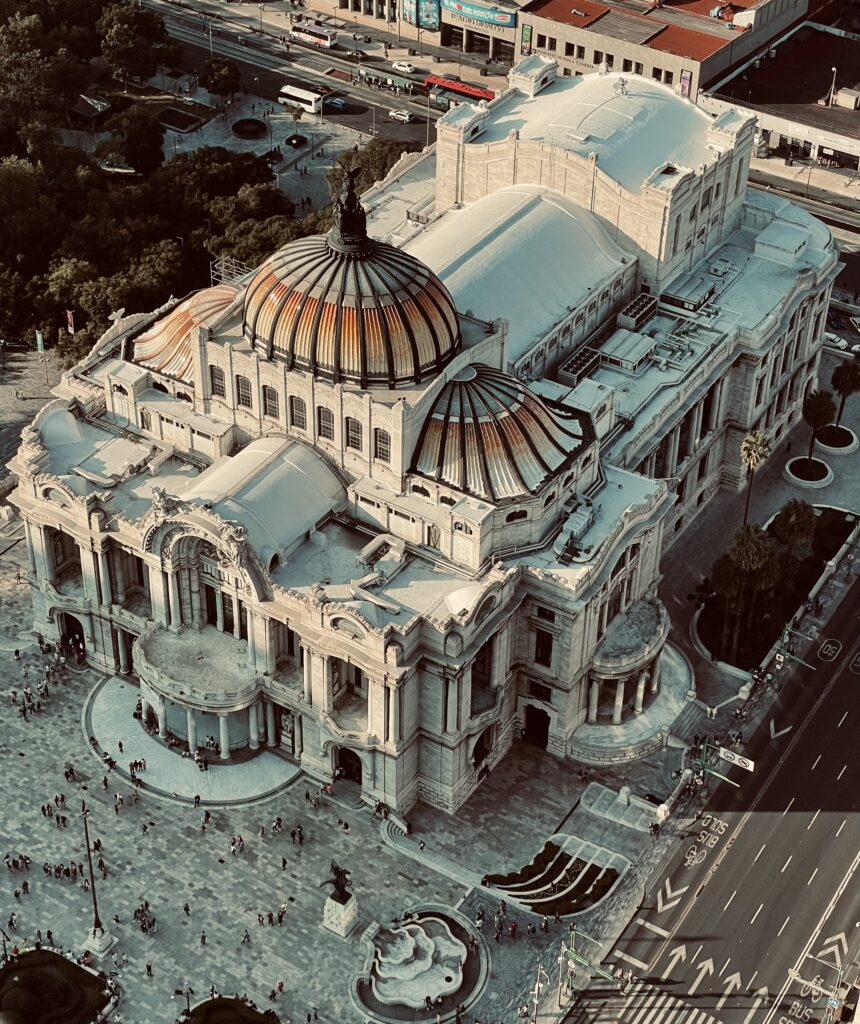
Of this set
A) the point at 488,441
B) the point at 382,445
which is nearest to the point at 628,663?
the point at 488,441

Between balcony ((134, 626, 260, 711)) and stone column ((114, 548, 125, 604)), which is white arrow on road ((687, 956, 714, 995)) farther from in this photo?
stone column ((114, 548, 125, 604))

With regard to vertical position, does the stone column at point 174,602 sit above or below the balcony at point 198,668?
above

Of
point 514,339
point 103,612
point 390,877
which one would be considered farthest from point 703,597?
point 103,612

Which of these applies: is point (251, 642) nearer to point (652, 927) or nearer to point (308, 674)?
point (308, 674)

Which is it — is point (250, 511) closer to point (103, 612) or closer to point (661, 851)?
point (103, 612)

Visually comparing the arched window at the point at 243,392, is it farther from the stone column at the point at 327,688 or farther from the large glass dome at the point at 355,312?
the stone column at the point at 327,688

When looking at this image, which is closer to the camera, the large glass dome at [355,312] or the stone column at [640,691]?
the large glass dome at [355,312]

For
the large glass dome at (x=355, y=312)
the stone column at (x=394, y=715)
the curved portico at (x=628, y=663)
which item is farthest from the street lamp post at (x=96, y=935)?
the curved portico at (x=628, y=663)
